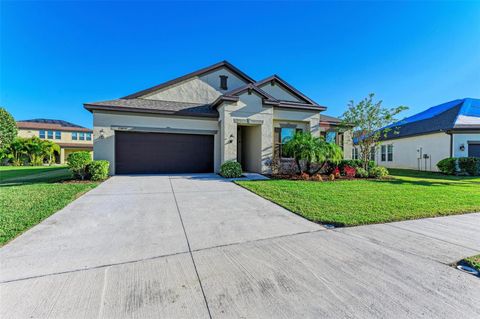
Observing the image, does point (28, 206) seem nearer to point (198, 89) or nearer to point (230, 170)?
point (230, 170)

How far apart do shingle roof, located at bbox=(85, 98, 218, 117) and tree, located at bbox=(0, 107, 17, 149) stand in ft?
71.1

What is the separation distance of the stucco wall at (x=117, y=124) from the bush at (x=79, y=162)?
5.28 feet

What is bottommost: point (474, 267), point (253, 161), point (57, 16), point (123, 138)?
point (474, 267)

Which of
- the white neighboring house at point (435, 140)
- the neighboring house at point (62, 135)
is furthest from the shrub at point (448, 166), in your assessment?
the neighboring house at point (62, 135)

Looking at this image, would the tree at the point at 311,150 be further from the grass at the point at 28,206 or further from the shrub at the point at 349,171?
the grass at the point at 28,206

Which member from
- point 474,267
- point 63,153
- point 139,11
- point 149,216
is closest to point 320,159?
point 474,267

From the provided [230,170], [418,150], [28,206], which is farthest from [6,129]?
[418,150]

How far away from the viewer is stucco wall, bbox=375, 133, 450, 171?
16062mm

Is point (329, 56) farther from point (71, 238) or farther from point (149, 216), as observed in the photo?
point (71, 238)

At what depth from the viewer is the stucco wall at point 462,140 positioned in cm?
1521

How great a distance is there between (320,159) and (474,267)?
767cm

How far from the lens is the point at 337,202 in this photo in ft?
19.1

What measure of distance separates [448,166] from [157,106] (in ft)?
69.1

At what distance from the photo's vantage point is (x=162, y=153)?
1186 centimetres
